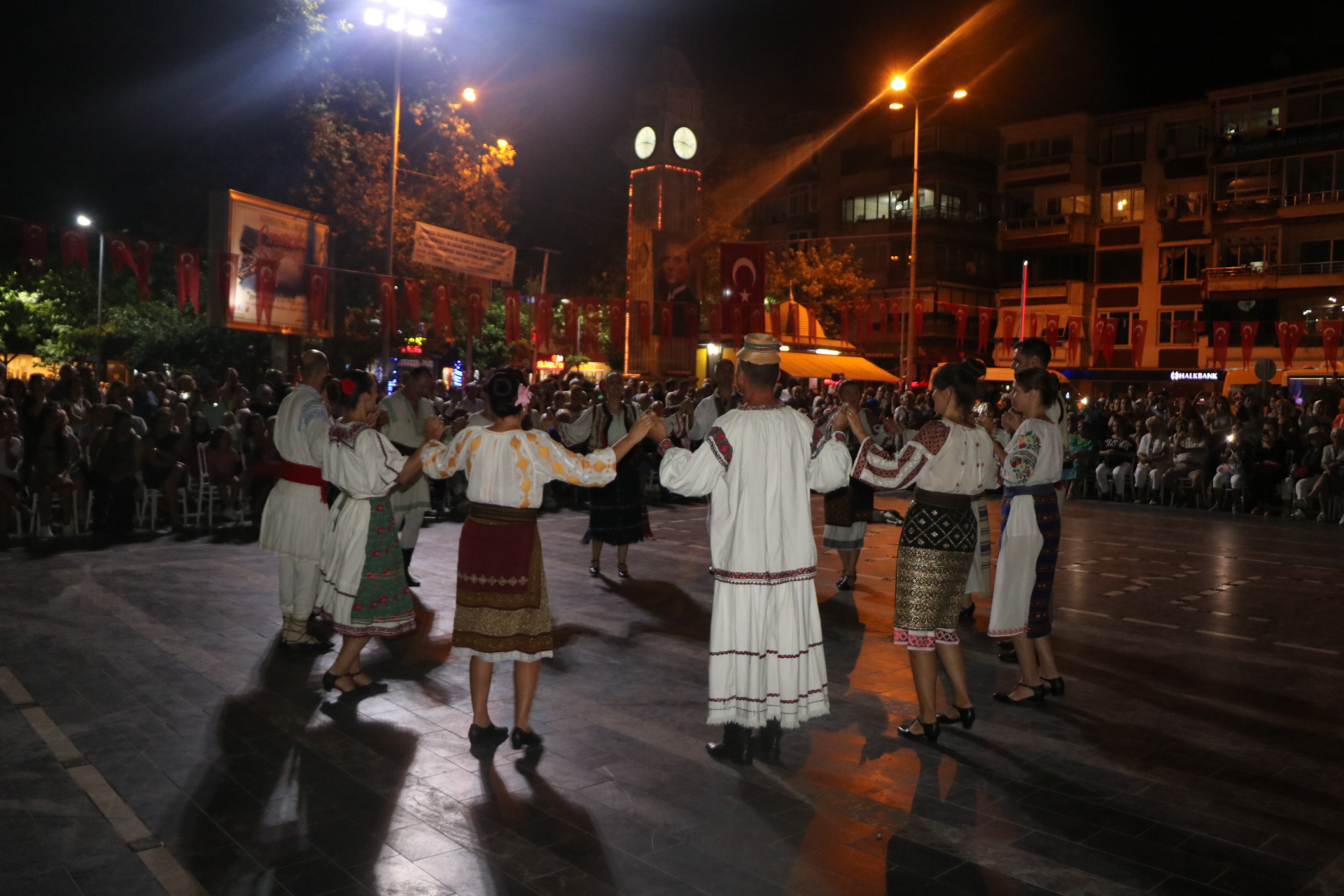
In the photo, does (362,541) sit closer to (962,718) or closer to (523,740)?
(523,740)

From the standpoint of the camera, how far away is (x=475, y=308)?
68.6 ft

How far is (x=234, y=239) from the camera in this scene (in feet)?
64.2

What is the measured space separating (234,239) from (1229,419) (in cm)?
1857

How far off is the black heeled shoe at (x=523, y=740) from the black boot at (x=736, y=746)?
0.94m

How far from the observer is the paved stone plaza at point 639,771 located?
3926 mm

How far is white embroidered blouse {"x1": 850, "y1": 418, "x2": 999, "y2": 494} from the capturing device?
5.30m

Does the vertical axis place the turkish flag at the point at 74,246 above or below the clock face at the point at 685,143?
below

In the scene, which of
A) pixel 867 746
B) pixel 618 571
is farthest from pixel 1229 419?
pixel 867 746

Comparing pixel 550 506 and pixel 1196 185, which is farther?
pixel 1196 185

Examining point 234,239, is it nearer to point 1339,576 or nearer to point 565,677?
point 565,677

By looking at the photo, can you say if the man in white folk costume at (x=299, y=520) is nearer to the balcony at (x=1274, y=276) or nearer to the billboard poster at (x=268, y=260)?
the billboard poster at (x=268, y=260)

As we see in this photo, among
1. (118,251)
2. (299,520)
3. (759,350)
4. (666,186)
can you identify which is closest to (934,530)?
(759,350)

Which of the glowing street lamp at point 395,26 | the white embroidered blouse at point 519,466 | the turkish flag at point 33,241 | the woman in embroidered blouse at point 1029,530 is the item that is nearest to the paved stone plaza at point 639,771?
the woman in embroidered blouse at point 1029,530

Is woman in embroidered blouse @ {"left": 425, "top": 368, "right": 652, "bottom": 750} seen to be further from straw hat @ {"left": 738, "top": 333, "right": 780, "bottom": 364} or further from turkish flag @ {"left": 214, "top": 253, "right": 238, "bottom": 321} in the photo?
turkish flag @ {"left": 214, "top": 253, "right": 238, "bottom": 321}
